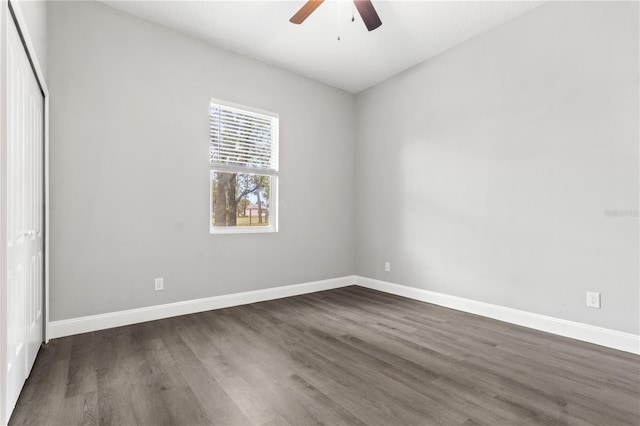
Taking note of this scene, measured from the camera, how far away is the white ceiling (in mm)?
3055

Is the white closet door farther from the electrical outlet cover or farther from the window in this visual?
the electrical outlet cover

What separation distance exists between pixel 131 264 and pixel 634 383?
3978mm

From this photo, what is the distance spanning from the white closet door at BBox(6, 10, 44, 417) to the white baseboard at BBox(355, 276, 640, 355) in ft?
12.1

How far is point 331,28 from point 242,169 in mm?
1828

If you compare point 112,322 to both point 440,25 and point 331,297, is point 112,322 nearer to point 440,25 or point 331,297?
point 331,297

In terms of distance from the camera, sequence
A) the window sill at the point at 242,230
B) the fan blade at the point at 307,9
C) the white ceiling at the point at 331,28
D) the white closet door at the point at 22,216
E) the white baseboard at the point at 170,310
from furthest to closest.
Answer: the window sill at the point at 242,230
the white ceiling at the point at 331,28
the white baseboard at the point at 170,310
the fan blade at the point at 307,9
the white closet door at the point at 22,216

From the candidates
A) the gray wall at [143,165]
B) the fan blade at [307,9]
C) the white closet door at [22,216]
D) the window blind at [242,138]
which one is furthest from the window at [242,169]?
the white closet door at [22,216]

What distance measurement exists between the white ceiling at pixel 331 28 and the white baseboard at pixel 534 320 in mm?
2887

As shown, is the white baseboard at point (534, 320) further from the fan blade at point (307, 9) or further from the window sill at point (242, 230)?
the fan blade at point (307, 9)

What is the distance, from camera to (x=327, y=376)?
213 cm

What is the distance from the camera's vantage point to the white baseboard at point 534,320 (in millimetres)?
2576

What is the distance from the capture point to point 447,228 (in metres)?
3.84

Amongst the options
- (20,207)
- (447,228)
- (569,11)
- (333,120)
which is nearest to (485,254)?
(447,228)

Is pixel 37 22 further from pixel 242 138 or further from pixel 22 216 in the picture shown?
pixel 242 138
